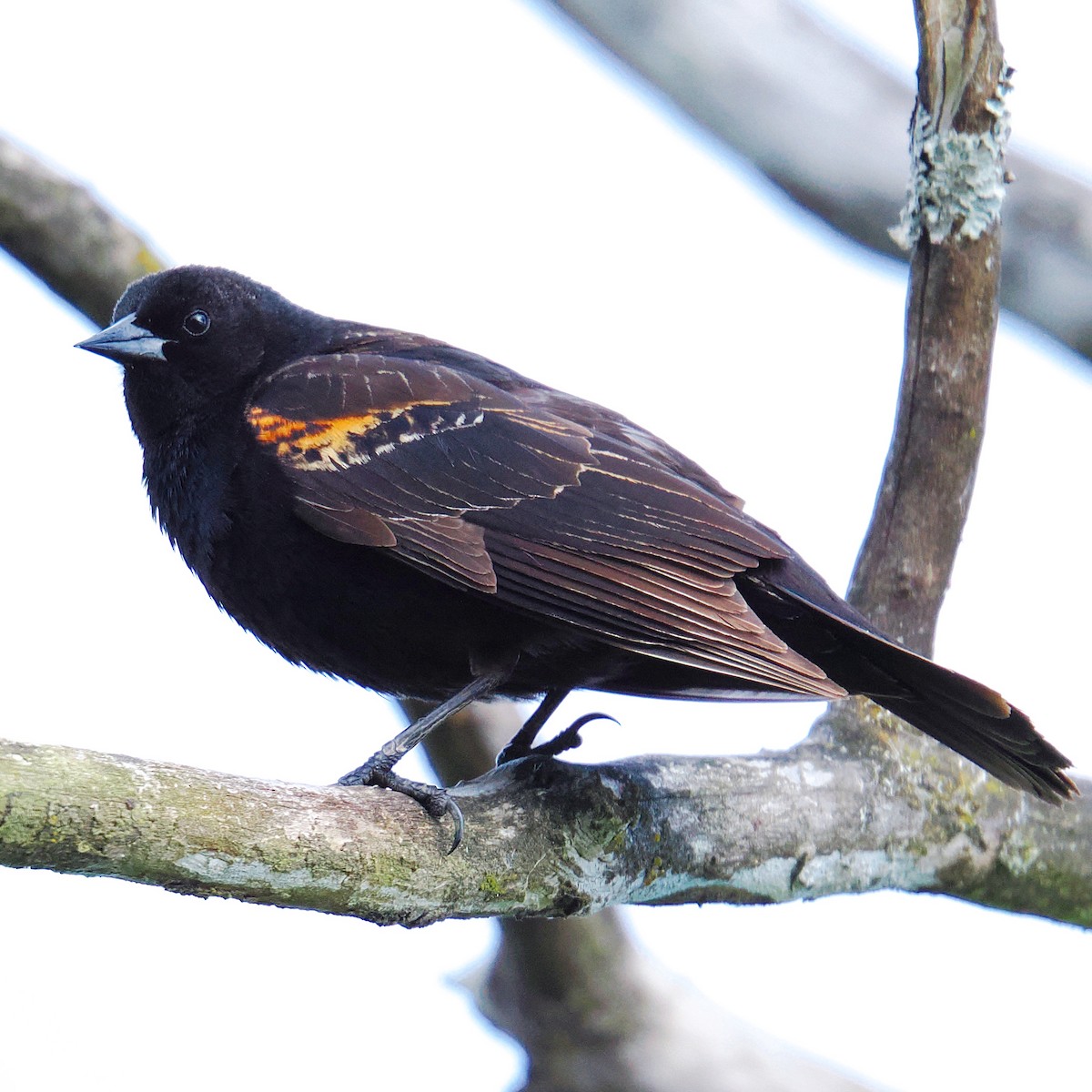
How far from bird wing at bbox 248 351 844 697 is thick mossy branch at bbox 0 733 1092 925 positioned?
467mm

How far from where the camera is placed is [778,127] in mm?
5164

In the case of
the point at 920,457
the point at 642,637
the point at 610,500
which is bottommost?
the point at 642,637

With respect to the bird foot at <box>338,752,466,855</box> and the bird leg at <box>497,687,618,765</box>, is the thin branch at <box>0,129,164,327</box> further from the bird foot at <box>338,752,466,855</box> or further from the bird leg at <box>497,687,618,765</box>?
the bird foot at <box>338,752,466,855</box>

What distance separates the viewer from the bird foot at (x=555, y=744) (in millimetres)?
3588

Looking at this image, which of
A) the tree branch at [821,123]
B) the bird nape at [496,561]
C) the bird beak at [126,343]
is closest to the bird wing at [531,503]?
the bird nape at [496,561]

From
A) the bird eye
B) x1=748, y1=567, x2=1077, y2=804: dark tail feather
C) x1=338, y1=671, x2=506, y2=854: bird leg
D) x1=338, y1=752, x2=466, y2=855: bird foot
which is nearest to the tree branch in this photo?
x1=748, y1=567, x2=1077, y2=804: dark tail feather

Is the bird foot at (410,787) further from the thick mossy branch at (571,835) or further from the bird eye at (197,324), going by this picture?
the bird eye at (197,324)

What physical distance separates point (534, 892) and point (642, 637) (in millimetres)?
654

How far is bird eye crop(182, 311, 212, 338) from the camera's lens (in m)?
4.06

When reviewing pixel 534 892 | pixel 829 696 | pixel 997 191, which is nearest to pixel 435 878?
pixel 534 892

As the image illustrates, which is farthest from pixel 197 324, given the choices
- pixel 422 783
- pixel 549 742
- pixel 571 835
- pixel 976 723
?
pixel 976 723

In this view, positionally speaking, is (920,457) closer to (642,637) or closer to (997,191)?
(997,191)

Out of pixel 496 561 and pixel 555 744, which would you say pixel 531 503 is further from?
pixel 555 744

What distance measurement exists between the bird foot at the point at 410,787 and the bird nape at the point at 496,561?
14mm
